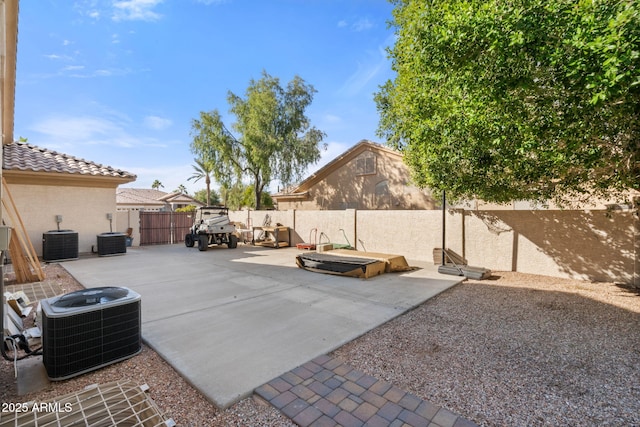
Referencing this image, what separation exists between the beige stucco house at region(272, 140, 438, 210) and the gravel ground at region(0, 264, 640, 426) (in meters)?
9.34

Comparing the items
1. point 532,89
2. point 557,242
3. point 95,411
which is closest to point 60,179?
point 95,411

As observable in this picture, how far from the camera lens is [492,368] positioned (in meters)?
2.84

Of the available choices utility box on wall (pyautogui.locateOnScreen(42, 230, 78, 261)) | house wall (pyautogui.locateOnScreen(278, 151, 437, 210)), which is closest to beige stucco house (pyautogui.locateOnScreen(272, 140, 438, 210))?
house wall (pyautogui.locateOnScreen(278, 151, 437, 210))

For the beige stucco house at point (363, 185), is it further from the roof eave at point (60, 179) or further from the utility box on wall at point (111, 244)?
the utility box on wall at point (111, 244)

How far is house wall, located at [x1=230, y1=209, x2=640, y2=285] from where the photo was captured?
6.08 meters

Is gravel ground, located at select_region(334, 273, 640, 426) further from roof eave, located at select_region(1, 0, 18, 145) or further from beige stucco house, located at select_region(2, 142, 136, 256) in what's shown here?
beige stucco house, located at select_region(2, 142, 136, 256)

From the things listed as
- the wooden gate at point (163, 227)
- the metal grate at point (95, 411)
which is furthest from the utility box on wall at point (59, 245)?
the metal grate at point (95, 411)

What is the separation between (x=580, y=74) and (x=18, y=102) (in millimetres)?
11037

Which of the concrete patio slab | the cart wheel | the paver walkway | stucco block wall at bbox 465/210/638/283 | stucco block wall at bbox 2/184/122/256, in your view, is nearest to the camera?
the paver walkway

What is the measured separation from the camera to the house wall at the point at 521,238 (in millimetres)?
6078

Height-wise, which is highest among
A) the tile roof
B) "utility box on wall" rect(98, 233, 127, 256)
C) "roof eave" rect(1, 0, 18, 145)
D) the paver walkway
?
"roof eave" rect(1, 0, 18, 145)

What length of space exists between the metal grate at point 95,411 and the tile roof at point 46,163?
10.1 metres

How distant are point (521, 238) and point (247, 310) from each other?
695cm

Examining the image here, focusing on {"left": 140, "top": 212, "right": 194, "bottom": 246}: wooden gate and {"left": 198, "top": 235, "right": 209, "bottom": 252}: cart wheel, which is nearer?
{"left": 198, "top": 235, "right": 209, "bottom": 252}: cart wheel
